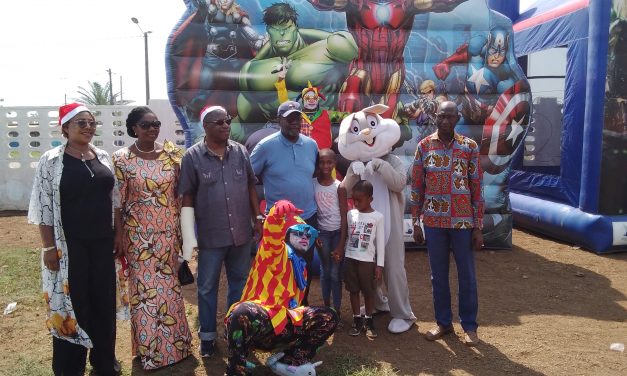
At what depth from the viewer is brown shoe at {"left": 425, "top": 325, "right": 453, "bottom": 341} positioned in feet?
12.7

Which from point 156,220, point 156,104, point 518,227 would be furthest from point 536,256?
point 156,104

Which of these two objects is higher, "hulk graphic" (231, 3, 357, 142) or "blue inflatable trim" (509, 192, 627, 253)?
"hulk graphic" (231, 3, 357, 142)

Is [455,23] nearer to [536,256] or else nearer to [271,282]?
[536,256]

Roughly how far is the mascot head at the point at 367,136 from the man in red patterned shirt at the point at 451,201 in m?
0.24

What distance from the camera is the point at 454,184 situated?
3.66 metres

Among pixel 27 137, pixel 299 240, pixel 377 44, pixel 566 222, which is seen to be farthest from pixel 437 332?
pixel 27 137

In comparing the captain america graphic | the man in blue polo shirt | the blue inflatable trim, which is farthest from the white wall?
the man in blue polo shirt

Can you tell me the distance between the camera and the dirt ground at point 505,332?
3488mm

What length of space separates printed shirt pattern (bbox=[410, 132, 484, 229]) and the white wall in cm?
664

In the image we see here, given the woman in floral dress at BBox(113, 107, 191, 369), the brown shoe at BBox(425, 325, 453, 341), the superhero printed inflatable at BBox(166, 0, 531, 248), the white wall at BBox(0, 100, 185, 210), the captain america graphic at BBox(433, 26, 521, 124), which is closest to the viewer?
the woman in floral dress at BBox(113, 107, 191, 369)

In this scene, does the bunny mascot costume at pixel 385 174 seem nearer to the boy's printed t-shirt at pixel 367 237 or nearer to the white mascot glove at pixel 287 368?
the boy's printed t-shirt at pixel 367 237

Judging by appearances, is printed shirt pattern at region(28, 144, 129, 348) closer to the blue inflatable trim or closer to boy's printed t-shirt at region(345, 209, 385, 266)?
boy's printed t-shirt at region(345, 209, 385, 266)

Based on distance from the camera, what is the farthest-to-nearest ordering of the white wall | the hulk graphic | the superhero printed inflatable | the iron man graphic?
the white wall < the iron man graphic < the hulk graphic < the superhero printed inflatable

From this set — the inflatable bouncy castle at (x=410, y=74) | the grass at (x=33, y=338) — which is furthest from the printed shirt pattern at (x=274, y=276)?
the inflatable bouncy castle at (x=410, y=74)
